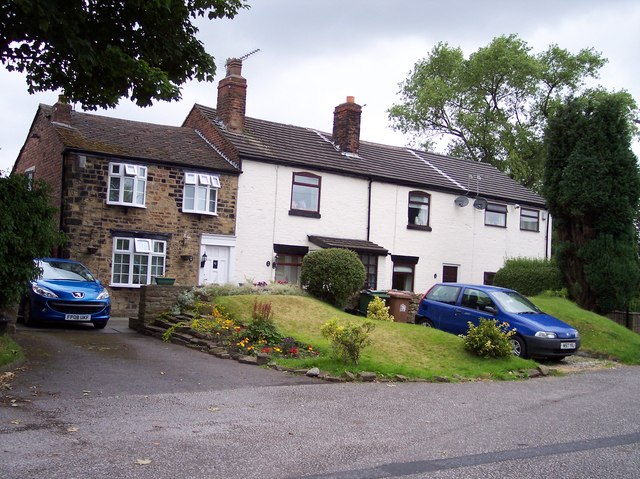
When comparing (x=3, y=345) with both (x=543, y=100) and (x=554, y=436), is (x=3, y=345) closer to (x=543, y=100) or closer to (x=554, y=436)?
(x=554, y=436)

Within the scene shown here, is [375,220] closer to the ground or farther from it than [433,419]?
farther from it

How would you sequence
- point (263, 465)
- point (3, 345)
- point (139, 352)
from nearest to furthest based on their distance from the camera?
point (263, 465)
point (3, 345)
point (139, 352)

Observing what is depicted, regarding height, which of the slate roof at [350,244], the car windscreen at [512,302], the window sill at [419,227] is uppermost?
the window sill at [419,227]

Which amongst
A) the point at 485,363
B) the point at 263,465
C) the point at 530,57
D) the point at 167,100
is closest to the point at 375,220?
the point at 485,363

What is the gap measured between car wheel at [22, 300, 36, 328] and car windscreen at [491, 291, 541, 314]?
11.3 m

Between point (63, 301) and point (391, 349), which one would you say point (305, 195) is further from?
point (391, 349)

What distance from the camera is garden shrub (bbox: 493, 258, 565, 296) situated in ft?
89.8

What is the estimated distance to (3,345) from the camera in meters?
11.1

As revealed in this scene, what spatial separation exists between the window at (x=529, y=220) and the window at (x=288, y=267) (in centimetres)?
1324

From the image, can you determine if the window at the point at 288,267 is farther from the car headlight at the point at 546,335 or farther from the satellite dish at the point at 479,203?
the car headlight at the point at 546,335

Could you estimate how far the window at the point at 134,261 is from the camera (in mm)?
21844

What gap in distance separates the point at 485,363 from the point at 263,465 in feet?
28.6

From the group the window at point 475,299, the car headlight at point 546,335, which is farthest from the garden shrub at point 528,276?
the car headlight at point 546,335

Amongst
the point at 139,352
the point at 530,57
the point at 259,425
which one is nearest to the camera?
the point at 259,425
